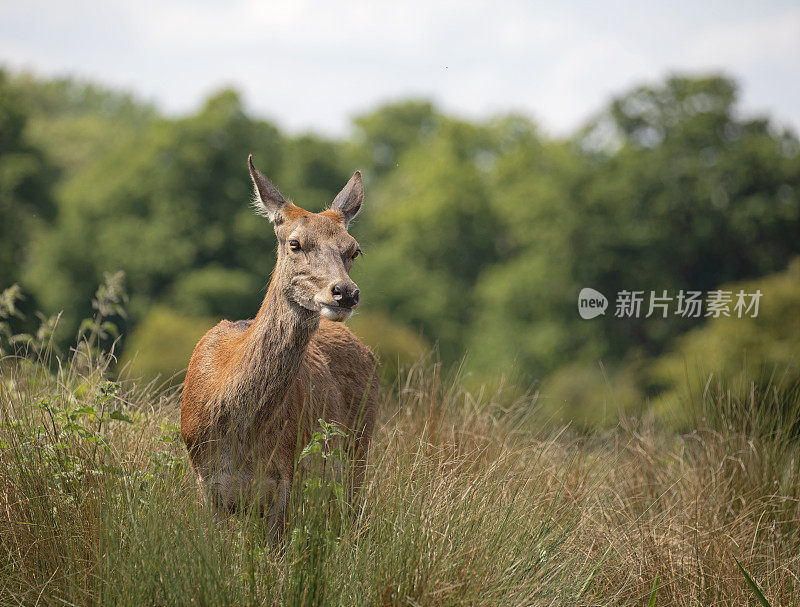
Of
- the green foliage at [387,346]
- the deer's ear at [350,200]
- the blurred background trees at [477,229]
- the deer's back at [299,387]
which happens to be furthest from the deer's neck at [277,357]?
the blurred background trees at [477,229]

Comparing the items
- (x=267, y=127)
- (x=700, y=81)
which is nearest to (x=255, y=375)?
(x=700, y=81)

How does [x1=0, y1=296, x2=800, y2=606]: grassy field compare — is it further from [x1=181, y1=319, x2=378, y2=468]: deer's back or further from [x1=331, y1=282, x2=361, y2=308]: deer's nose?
[x1=331, y1=282, x2=361, y2=308]: deer's nose

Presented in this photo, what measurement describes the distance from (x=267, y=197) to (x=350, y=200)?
0.60 meters

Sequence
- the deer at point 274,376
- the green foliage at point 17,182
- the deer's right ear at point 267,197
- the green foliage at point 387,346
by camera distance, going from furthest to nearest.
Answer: the green foliage at point 17,182, the green foliage at point 387,346, the deer's right ear at point 267,197, the deer at point 274,376

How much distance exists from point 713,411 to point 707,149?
30148 millimetres

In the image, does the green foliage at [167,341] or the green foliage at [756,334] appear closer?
the green foliage at [756,334]

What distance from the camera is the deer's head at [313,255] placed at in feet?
17.4

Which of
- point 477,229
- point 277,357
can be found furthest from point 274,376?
point 477,229

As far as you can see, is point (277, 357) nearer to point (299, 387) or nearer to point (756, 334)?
point (299, 387)

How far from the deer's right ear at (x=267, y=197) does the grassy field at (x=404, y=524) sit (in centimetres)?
144

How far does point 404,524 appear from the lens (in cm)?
475

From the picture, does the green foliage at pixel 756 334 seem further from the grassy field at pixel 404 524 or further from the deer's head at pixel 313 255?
Result: the deer's head at pixel 313 255

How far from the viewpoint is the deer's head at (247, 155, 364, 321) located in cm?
530

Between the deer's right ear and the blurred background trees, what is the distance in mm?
22288
